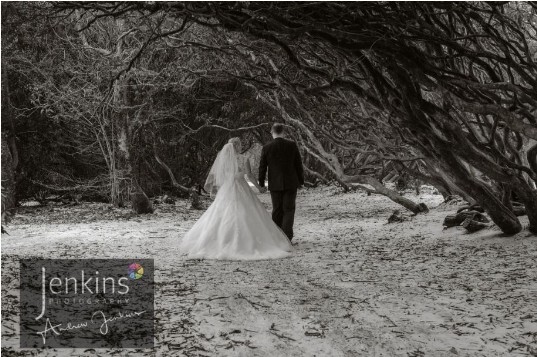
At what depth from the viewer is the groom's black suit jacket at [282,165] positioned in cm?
948

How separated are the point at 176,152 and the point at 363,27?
16510mm

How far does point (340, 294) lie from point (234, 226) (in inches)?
121

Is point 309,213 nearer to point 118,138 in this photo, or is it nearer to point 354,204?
point 354,204


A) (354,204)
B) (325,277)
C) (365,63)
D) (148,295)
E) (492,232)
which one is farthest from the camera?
(354,204)

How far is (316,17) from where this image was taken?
20.3 ft

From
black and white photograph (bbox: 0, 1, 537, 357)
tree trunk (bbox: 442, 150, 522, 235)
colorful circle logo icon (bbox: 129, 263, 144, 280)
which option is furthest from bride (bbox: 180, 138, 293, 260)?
tree trunk (bbox: 442, 150, 522, 235)

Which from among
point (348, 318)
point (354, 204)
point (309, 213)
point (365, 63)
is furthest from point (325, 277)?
point (354, 204)

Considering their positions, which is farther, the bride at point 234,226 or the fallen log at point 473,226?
the fallen log at point 473,226

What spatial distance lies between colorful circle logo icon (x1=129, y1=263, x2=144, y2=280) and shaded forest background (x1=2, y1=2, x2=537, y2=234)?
1746 millimetres

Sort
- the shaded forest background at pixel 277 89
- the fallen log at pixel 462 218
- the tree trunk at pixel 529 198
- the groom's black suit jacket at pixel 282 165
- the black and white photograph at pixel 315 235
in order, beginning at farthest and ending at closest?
the fallen log at pixel 462 218 → the groom's black suit jacket at pixel 282 165 → the tree trunk at pixel 529 198 → the shaded forest background at pixel 277 89 → the black and white photograph at pixel 315 235

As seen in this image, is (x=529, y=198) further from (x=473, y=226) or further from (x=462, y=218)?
(x=462, y=218)

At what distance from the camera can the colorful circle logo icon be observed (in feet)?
22.4
